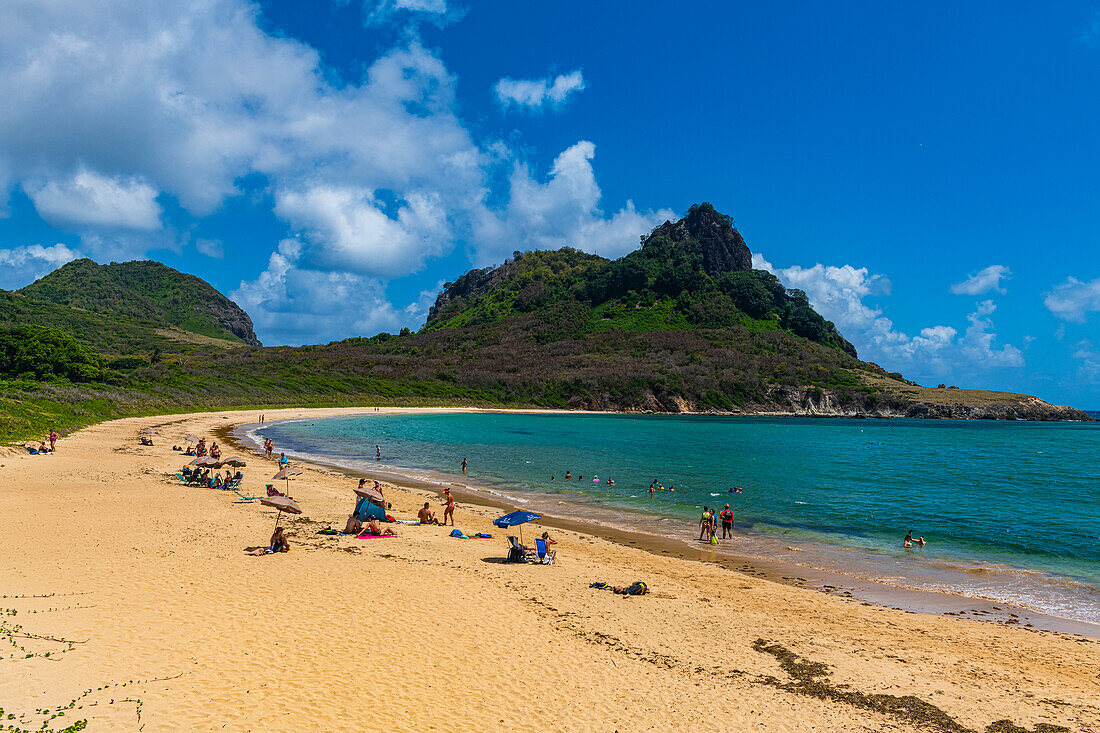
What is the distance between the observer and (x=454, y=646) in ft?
34.9

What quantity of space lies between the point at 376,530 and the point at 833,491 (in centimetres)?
2852

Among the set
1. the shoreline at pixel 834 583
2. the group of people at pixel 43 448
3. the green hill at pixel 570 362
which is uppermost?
the green hill at pixel 570 362

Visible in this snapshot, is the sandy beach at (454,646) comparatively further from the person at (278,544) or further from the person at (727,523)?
the person at (727,523)

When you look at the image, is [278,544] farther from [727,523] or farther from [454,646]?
[727,523]

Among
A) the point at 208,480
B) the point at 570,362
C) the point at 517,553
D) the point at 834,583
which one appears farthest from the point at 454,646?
the point at 570,362

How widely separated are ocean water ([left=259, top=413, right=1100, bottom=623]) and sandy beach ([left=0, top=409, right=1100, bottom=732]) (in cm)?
544

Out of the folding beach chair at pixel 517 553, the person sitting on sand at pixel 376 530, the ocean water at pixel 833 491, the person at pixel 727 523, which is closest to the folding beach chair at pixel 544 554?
the folding beach chair at pixel 517 553

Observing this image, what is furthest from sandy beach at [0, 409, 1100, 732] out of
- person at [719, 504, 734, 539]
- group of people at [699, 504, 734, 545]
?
person at [719, 504, 734, 539]

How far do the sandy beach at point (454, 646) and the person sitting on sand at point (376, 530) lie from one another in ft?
3.51

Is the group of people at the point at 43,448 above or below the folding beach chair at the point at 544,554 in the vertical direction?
above

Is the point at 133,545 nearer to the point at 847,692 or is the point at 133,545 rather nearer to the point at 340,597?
the point at 340,597

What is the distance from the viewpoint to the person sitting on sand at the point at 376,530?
62.1 ft

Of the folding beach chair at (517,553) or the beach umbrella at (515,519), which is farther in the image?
the beach umbrella at (515,519)

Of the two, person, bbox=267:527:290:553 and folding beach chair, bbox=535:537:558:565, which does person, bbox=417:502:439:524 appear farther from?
folding beach chair, bbox=535:537:558:565
